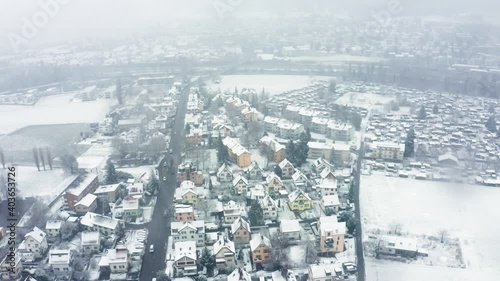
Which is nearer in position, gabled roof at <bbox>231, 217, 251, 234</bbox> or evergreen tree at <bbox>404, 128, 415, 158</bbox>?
gabled roof at <bbox>231, 217, 251, 234</bbox>

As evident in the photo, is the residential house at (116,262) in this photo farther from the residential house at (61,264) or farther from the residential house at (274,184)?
the residential house at (274,184)

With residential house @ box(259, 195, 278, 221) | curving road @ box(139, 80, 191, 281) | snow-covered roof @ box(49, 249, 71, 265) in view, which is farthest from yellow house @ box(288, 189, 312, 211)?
snow-covered roof @ box(49, 249, 71, 265)

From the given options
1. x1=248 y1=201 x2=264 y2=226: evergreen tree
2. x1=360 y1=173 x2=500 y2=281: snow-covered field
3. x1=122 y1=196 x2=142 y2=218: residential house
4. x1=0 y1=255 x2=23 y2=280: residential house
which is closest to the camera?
x1=0 y1=255 x2=23 y2=280: residential house

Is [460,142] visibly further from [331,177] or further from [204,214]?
[204,214]

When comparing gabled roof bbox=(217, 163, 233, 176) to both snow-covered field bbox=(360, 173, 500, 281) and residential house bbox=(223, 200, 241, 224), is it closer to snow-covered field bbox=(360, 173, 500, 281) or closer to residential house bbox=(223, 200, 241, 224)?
residential house bbox=(223, 200, 241, 224)

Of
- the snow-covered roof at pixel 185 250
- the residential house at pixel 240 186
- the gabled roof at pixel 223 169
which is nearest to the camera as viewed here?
the snow-covered roof at pixel 185 250

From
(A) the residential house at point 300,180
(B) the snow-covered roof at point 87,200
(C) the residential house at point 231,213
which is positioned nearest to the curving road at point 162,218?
(C) the residential house at point 231,213

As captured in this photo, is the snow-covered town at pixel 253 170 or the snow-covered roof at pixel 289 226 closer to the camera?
the snow-covered town at pixel 253 170
